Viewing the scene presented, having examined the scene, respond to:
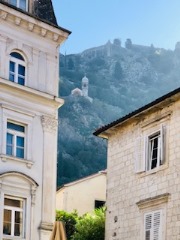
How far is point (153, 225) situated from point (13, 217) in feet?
27.2

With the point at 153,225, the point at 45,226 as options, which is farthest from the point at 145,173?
the point at 45,226

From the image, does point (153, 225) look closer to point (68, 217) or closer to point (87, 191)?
point (87, 191)

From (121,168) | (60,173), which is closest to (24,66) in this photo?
(121,168)

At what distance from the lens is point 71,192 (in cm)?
4897

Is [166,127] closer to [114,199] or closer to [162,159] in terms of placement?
[162,159]

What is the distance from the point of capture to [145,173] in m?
23.6

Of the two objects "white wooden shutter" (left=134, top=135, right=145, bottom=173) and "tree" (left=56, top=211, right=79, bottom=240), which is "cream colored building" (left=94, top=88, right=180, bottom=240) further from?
"tree" (left=56, top=211, right=79, bottom=240)

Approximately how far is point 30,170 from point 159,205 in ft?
28.7

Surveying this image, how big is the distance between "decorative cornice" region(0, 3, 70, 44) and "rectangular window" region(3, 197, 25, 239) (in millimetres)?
7970

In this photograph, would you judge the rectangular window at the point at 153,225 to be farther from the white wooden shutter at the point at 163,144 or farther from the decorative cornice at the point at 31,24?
the decorative cornice at the point at 31,24

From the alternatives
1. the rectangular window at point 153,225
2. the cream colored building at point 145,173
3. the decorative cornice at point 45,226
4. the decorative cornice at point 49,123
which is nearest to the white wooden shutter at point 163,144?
the cream colored building at point 145,173

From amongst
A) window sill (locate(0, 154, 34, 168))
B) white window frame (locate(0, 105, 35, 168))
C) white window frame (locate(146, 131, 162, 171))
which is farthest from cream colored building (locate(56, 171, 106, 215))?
white window frame (locate(146, 131, 162, 171))

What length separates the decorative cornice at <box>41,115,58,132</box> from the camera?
101 feet

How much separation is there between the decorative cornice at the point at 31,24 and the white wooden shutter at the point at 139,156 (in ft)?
30.8
